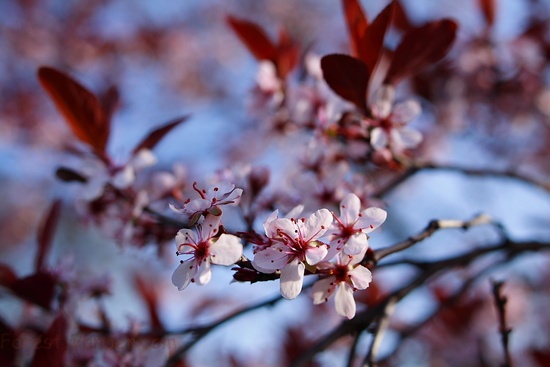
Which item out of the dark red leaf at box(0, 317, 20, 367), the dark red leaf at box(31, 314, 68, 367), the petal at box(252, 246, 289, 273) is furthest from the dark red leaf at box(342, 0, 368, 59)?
the dark red leaf at box(0, 317, 20, 367)

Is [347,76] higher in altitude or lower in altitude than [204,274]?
higher

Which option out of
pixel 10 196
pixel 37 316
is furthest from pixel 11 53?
pixel 37 316

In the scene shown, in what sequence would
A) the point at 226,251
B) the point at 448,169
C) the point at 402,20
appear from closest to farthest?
the point at 226,251
the point at 448,169
the point at 402,20

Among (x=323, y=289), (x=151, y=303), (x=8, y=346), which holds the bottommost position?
(x=151, y=303)

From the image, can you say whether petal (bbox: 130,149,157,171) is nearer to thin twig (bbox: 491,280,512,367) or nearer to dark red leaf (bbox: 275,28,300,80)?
dark red leaf (bbox: 275,28,300,80)

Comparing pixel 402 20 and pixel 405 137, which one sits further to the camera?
pixel 402 20

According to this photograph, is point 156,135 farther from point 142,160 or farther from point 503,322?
point 503,322

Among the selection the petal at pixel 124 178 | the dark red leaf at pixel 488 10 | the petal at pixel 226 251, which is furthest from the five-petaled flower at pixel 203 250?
the dark red leaf at pixel 488 10

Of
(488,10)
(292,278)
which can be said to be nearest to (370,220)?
Result: (292,278)
